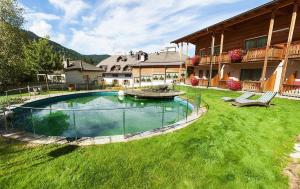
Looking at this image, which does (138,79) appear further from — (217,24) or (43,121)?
(43,121)

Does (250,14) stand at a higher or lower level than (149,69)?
higher

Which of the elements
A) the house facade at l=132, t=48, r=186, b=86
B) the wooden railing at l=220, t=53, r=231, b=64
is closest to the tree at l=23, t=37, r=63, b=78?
the house facade at l=132, t=48, r=186, b=86

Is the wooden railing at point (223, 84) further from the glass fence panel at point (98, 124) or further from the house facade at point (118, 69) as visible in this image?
the house facade at point (118, 69)

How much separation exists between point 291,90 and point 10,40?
30.8 metres

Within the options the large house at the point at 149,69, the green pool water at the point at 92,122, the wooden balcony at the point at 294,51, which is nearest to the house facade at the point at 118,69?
the large house at the point at 149,69

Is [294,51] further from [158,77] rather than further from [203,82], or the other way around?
[158,77]

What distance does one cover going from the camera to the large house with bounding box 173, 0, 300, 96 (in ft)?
42.4

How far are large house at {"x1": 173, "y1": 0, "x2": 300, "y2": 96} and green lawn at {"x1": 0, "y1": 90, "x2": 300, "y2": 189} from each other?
8.69 meters

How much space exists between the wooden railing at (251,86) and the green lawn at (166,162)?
886 cm

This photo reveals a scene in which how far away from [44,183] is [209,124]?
22.5ft

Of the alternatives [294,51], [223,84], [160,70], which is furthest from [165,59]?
[294,51]

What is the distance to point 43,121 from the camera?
1148 centimetres

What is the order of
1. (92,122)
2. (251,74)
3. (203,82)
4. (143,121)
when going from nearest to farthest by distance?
(143,121) < (92,122) < (251,74) < (203,82)

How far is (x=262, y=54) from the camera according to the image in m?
14.6
